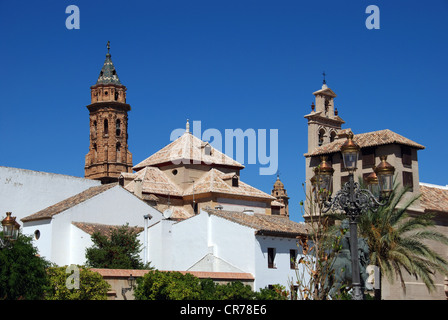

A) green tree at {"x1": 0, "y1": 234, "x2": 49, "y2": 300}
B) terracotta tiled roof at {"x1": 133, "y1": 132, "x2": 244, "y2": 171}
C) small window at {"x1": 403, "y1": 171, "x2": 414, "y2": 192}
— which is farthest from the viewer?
terracotta tiled roof at {"x1": 133, "y1": 132, "x2": 244, "y2": 171}

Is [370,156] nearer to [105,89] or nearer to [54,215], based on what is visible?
[54,215]

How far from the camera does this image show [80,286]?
79.7ft

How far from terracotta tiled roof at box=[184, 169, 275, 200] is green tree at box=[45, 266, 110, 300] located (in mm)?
20705

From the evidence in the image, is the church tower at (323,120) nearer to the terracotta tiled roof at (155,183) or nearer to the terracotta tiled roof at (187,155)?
the terracotta tiled roof at (187,155)

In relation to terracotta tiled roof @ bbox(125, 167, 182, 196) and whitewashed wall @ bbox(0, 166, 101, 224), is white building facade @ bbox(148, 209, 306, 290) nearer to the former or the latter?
whitewashed wall @ bbox(0, 166, 101, 224)

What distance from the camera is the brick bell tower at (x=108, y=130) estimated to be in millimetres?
69812

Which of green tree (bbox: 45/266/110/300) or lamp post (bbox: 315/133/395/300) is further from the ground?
lamp post (bbox: 315/133/395/300)

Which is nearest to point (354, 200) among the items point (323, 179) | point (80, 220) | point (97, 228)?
point (323, 179)

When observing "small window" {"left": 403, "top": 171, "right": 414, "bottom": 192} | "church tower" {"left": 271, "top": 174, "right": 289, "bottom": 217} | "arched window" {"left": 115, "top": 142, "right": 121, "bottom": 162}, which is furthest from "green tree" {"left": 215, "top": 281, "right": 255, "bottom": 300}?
"church tower" {"left": 271, "top": 174, "right": 289, "bottom": 217}

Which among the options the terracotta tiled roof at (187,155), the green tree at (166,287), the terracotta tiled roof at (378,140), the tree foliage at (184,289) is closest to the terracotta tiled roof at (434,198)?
the terracotta tiled roof at (378,140)

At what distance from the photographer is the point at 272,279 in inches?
1240

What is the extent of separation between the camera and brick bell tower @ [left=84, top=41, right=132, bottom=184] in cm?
6981

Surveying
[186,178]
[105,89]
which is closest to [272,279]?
[186,178]
